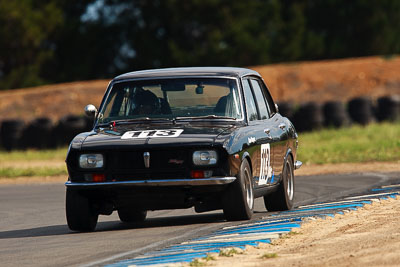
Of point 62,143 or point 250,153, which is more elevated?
point 250,153

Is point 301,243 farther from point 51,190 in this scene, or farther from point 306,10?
point 306,10

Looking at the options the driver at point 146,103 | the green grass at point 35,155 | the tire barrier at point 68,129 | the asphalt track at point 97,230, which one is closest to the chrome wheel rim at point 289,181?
the asphalt track at point 97,230

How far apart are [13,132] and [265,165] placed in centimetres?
2319

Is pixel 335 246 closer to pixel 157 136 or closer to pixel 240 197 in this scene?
pixel 240 197

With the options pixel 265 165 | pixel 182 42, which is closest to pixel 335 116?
pixel 265 165

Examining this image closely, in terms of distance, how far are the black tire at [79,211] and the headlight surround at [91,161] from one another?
31 centimetres

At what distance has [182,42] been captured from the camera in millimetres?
53219

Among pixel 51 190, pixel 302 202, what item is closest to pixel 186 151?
pixel 302 202

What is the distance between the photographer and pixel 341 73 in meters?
41.6

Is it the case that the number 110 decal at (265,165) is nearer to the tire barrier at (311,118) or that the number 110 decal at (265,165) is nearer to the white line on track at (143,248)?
the white line on track at (143,248)

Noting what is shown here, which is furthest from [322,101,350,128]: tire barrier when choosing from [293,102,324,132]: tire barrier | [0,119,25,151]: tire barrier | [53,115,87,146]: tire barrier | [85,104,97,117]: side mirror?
[85,104,97,117]: side mirror

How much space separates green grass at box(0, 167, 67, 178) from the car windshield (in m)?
11.7

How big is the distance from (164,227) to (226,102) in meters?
1.54

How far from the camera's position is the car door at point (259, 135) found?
10312 mm
